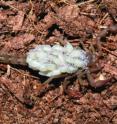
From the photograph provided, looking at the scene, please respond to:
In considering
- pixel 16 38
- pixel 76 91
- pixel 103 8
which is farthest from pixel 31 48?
pixel 103 8

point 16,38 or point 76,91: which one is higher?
point 16,38

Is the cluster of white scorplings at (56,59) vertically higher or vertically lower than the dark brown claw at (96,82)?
higher

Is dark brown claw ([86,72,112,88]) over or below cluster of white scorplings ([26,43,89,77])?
below

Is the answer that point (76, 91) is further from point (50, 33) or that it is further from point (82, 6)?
point (82, 6)

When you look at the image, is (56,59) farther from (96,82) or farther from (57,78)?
(96,82)

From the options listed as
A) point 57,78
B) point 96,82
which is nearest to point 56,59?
point 57,78
